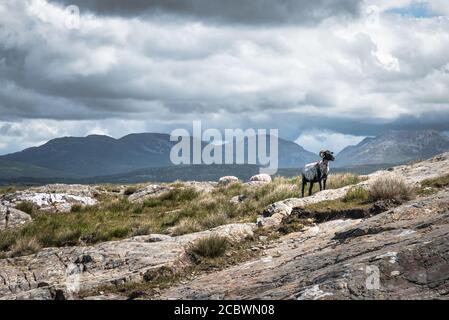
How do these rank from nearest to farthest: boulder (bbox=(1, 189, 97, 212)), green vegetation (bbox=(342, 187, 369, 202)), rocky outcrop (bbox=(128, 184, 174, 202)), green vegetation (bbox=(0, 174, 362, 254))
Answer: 1. green vegetation (bbox=(342, 187, 369, 202))
2. green vegetation (bbox=(0, 174, 362, 254))
3. boulder (bbox=(1, 189, 97, 212))
4. rocky outcrop (bbox=(128, 184, 174, 202))

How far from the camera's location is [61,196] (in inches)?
1236

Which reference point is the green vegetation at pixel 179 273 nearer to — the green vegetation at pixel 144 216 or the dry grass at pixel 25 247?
the green vegetation at pixel 144 216

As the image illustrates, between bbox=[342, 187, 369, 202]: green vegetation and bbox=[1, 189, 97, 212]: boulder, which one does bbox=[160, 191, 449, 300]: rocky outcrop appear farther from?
bbox=[1, 189, 97, 212]: boulder

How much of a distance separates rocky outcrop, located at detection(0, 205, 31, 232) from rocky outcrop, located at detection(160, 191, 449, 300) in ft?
54.2

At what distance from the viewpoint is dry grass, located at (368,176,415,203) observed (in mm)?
15812

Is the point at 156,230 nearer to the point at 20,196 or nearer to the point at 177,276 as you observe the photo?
the point at 177,276

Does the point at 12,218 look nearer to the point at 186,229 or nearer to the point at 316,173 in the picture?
the point at 186,229

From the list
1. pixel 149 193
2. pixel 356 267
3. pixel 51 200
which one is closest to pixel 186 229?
pixel 356 267

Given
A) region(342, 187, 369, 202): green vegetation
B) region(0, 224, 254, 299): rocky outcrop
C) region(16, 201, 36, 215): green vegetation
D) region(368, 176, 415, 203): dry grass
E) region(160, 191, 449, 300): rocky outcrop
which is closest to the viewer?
region(160, 191, 449, 300): rocky outcrop

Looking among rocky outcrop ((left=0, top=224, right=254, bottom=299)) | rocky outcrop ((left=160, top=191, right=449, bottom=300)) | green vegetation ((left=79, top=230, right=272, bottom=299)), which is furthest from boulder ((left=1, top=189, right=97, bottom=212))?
rocky outcrop ((left=160, top=191, right=449, bottom=300))

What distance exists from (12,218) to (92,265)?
48.3ft

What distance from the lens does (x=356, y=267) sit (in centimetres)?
782

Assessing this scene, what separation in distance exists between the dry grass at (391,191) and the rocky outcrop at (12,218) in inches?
666
